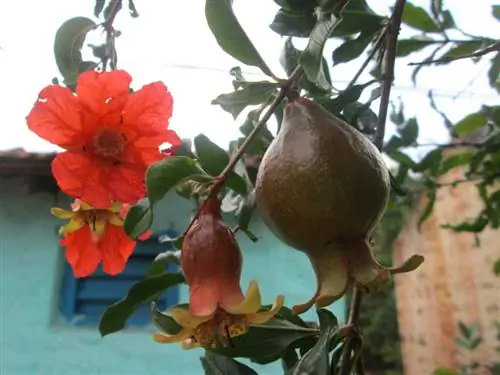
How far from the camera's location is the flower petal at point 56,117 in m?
0.46

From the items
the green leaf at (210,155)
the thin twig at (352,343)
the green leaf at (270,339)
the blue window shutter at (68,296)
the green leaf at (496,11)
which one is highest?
the green leaf at (496,11)

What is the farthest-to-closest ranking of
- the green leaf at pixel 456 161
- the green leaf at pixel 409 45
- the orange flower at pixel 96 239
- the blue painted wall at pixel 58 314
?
1. the blue painted wall at pixel 58 314
2. the green leaf at pixel 456 161
3. the green leaf at pixel 409 45
4. the orange flower at pixel 96 239

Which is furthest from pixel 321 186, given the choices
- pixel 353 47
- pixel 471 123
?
pixel 471 123

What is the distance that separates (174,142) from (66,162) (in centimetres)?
8

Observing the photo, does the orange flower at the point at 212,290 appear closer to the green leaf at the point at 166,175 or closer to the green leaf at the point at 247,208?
the green leaf at the point at 166,175

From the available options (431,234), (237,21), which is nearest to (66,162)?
(237,21)

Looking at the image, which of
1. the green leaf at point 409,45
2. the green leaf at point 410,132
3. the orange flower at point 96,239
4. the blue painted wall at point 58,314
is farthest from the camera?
the blue painted wall at point 58,314

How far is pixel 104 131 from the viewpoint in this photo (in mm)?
481

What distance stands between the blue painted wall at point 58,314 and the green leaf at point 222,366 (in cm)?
132

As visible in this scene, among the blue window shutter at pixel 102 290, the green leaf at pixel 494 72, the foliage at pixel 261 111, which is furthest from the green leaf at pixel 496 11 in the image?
the blue window shutter at pixel 102 290

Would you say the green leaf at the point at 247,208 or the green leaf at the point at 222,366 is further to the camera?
the green leaf at the point at 247,208

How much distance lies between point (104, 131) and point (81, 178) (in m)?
0.04

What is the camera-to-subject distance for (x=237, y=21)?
1.51ft

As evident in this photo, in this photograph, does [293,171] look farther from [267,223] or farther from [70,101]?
[70,101]
